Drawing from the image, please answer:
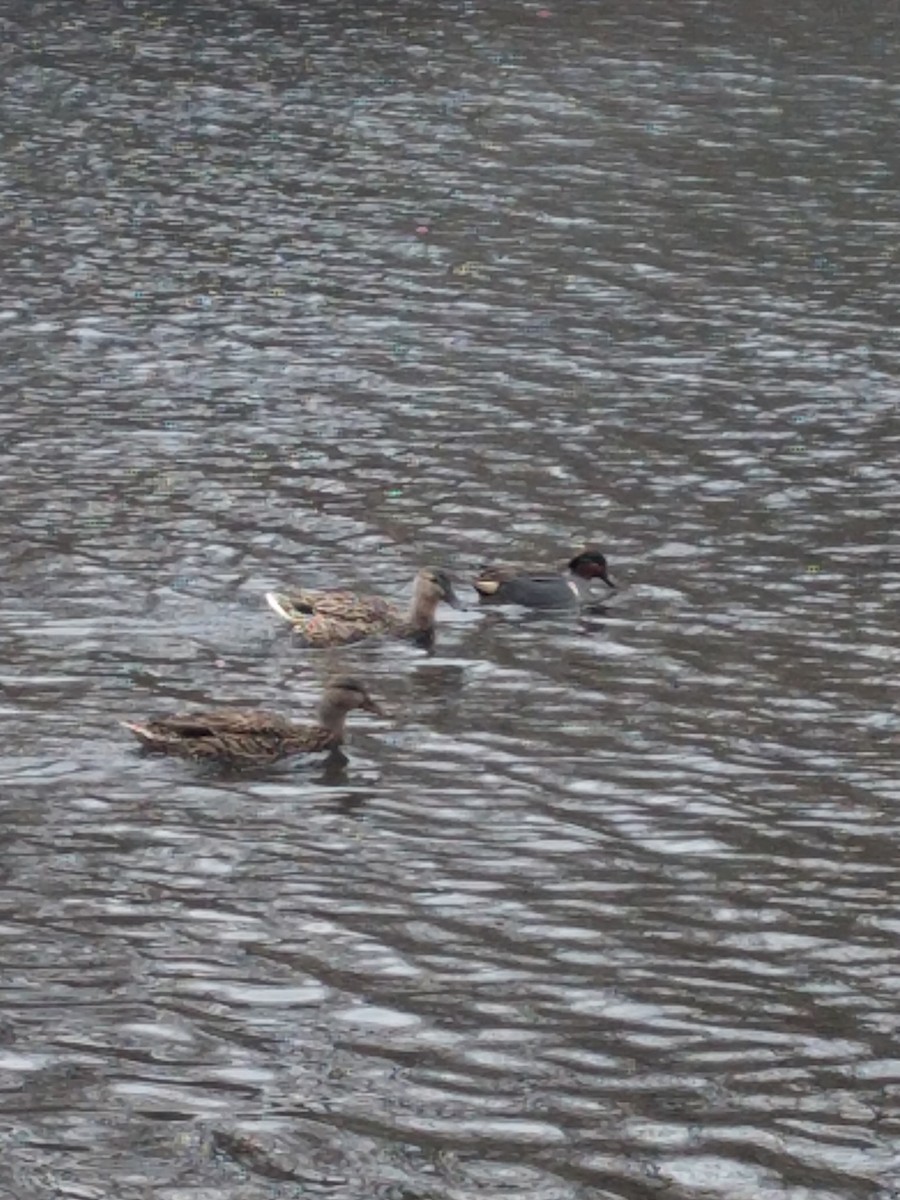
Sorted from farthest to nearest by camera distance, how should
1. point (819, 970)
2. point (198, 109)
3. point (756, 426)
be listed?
point (198, 109), point (756, 426), point (819, 970)

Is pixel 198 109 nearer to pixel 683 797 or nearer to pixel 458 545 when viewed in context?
pixel 458 545

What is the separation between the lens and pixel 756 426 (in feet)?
74.6

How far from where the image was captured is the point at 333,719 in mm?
15078

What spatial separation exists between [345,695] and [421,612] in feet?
7.37

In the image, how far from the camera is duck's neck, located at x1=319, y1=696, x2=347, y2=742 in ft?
49.3

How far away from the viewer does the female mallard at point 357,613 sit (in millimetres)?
17062

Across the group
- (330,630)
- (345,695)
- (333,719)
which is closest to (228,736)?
(333,719)

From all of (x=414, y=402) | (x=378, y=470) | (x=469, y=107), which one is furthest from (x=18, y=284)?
(x=469, y=107)

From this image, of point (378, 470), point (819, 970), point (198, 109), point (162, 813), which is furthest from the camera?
point (198, 109)

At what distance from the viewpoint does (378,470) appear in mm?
21266

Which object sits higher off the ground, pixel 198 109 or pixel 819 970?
pixel 819 970

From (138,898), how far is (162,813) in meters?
1.28

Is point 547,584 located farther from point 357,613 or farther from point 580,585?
point 357,613

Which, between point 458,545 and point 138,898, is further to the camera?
point 458,545
